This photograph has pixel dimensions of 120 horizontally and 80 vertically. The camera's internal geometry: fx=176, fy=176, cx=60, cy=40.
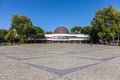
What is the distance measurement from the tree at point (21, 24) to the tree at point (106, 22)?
25.8 m

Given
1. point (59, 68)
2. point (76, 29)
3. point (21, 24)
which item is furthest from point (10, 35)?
point (59, 68)

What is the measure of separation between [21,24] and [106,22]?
30814mm

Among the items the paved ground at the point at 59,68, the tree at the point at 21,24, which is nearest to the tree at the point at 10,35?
the tree at the point at 21,24

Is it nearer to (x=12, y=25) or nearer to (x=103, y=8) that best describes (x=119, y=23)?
(x=103, y=8)

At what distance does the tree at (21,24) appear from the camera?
65125 millimetres

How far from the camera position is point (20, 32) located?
219 ft

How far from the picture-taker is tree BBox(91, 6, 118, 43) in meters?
52.1

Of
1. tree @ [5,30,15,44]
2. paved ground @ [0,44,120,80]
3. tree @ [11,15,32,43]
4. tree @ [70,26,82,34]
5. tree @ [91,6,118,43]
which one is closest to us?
paved ground @ [0,44,120,80]

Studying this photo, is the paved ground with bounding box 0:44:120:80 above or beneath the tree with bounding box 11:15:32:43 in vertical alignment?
beneath

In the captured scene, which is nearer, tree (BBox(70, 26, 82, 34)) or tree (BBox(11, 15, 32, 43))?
tree (BBox(11, 15, 32, 43))

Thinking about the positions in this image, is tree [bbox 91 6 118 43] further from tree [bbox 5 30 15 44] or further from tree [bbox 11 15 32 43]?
tree [bbox 5 30 15 44]

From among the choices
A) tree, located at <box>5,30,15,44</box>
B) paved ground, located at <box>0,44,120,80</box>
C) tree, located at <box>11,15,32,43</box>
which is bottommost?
paved ground, located at <box>0,44,120,80</box>

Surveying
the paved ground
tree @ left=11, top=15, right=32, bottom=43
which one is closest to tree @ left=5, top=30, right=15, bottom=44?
tree @ left=11, top=15, right=32, bottom=43

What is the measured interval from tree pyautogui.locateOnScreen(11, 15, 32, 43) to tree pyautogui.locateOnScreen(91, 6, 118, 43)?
1016 inches
